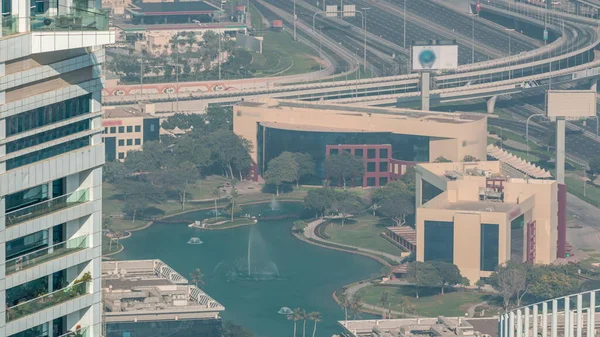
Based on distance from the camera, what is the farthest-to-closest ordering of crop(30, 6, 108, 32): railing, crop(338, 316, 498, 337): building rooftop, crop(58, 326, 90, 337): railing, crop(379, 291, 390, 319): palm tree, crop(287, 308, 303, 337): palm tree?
1. crop(379, 291, 390, 319): palm tree
2. crop(287, 308, 303, 337): palm tree
3. crop(338, 316, 498, 337): building rooftop
4. crop(58, 326, 90, 337): railing
5. crop(30, 6, 108, 32): railing

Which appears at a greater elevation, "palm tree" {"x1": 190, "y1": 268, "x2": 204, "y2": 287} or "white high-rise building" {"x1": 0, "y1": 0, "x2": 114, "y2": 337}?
"white high-rise building" {"x1": 0, "y1": 0, "x2": 114, "y2": 337}

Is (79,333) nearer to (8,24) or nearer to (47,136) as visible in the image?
(47,136)

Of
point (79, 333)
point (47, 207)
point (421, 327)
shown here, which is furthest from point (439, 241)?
point (47, 207)

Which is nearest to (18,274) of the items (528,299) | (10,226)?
(10,226)

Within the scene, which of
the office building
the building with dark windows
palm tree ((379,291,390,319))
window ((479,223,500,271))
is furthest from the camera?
the building with dark windows

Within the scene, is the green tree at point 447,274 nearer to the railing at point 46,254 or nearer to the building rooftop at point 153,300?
the building rooftop at point 153,300

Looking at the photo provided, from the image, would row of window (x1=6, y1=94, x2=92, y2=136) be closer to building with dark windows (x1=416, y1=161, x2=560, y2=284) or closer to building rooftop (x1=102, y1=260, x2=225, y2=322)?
building rooftop (x1=102, y1=260, x2=225, y2=322)

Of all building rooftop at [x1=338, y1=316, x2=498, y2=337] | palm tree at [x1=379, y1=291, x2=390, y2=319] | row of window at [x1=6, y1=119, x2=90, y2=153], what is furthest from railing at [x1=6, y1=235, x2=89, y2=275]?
palm tree at [x1=379, y1=291, x2=390, y2=319]

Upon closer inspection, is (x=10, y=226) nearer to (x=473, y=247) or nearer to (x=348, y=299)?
(x=348, y=299)
